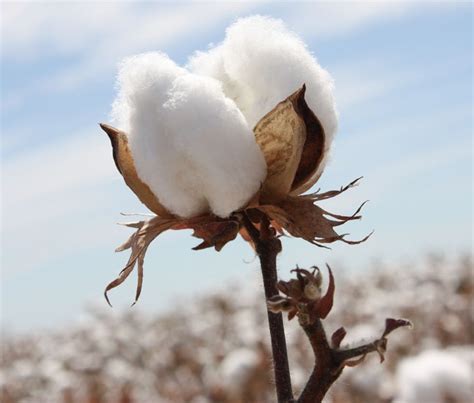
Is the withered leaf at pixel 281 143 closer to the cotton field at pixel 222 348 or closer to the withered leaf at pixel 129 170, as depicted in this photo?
the withered leaf at pixel 129 170

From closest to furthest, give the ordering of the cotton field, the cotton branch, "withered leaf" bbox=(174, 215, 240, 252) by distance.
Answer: the cotton branch, "withered leaf" bbox=(174, 215, 240, 252), the cotton field

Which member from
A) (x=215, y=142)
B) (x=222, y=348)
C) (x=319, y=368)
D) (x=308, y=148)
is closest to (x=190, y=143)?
(x=215, y=142)

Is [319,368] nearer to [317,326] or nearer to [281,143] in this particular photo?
[317,326]

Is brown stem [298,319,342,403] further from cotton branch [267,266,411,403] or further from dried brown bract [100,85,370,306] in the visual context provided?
dried brown bract [100,85,370,306]

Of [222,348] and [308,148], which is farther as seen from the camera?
[222,348]

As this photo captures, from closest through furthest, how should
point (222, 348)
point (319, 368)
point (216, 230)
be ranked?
point (319, 368), point (216, 230), point (222, 348)

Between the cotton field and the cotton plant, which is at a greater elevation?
the cotton field

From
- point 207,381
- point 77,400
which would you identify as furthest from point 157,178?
point 77,400

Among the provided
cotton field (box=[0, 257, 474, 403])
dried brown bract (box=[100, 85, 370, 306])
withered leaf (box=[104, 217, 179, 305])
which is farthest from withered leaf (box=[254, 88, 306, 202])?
cotton field (box=[0, 257, 474, 403])
